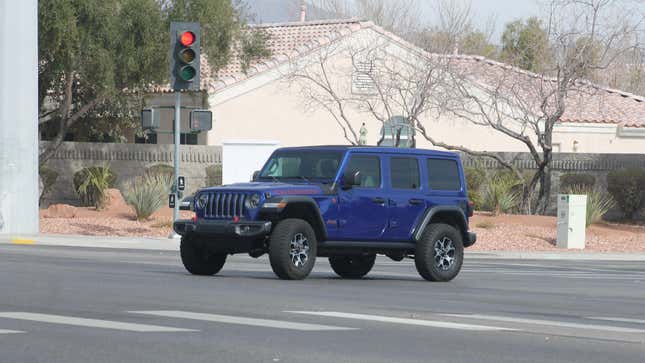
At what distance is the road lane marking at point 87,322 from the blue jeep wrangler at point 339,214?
590 centimetres

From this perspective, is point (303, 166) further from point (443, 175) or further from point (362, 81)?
point (362, 81)

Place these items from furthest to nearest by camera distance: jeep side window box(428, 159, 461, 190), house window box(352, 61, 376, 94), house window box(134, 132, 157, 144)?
house window box(134, 132, 157, 144)
house window box(352, 61, 376, 94)
jeep side window box(428, 159, 461, 190)

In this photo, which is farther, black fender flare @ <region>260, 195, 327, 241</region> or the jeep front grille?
the jeep front grille

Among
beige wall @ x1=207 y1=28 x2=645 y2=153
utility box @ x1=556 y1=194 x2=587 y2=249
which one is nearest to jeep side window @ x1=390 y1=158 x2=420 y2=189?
utility box @ x1=556 y1=194 x2=587 y2=249

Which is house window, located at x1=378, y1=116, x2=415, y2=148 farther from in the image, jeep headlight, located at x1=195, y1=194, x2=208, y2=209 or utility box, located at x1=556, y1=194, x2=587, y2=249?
jeep headlight, located at x1=195, y1=194, x2=208, y2=209

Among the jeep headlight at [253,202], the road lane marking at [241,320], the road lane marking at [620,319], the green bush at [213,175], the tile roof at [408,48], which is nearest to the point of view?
the road lane marking at [241,320]

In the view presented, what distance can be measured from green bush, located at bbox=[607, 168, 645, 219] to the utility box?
21.7ft

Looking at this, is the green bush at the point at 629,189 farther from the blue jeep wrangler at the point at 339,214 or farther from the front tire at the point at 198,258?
the front tire at the point at 198,258

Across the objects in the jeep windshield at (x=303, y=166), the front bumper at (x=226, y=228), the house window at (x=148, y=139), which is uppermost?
the jeep windshield at (x=303, y=166)

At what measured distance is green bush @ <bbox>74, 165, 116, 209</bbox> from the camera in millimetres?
37750

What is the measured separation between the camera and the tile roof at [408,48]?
44.8m

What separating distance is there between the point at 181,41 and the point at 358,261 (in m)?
8.56

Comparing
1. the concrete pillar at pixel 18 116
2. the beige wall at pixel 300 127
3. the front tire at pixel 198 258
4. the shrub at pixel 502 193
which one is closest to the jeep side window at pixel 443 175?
the front tire at pixel 198 258

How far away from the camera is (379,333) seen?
11406mm
